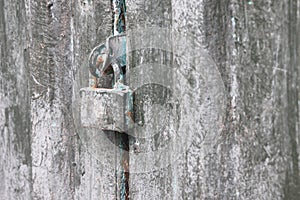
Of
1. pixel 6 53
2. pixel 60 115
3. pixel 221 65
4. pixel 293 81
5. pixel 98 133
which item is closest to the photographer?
pixel 293 81

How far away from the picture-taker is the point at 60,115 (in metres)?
1.37

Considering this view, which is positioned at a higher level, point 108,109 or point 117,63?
point 117,63

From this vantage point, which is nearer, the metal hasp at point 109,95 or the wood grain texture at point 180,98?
the wood grain texture at point 180,98

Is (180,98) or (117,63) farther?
(117,63)

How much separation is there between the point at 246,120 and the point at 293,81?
0.12 meters

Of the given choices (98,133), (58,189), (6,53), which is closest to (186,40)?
(98,133)

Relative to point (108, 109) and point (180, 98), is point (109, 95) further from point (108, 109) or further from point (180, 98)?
point (180, 98)

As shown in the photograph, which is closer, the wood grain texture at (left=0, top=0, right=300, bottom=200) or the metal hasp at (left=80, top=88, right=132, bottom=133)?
the wood grain texture at (left=0, top=0, right=300, bottom=200)

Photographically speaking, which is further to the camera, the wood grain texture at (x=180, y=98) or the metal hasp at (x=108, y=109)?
the metal hasp at (x=108, y=109)

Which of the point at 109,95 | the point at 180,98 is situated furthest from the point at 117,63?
the point at 180,98

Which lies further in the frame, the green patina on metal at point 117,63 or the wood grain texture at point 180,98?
the green patina on metal at point 117,63

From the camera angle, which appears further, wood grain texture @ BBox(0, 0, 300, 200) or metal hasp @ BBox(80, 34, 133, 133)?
metal hasp @ BBox(80, 34, 133, 133)

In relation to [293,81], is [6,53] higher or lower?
higher

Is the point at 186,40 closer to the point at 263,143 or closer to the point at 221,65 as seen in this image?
the point at 221,65
